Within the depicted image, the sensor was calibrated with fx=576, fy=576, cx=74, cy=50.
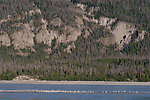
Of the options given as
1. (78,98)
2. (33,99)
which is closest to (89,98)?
(78,98)

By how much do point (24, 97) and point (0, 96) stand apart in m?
8.95

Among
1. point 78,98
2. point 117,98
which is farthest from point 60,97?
point 117,98

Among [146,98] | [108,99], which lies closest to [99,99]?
[108,99]

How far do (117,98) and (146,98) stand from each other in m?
9.74

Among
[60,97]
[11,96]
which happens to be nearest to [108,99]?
[60,97]

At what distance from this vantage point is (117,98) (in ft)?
625

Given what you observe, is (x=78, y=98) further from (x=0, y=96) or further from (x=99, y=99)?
(x=0, y=96)

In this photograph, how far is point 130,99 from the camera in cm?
18625

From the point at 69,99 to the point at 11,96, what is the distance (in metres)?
21.8

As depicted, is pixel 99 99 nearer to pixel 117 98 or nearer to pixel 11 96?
pixel 117 98

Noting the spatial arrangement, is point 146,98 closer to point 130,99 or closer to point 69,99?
point 130,99

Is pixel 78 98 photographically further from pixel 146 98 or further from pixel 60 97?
pixel 146 98

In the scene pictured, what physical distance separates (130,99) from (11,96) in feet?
130

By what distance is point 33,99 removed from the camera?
181375 millimetres
